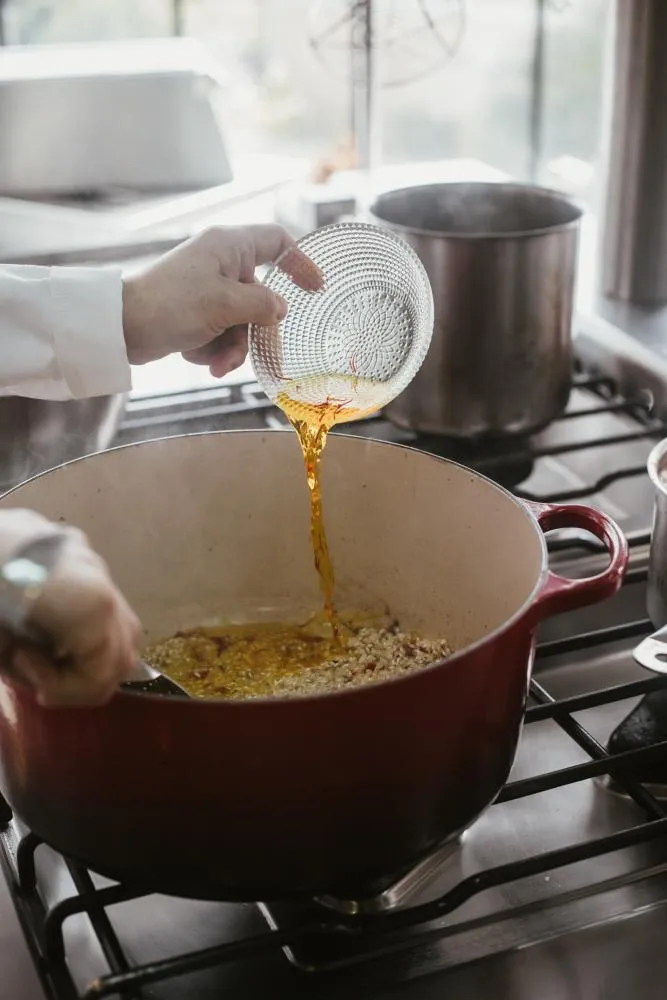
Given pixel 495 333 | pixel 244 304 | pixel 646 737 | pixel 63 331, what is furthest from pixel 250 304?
pixel 646 737

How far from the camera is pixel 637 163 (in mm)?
1130

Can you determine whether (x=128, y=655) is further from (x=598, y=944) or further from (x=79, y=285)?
(x=79, y=285)

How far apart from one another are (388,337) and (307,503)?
120 millimetres

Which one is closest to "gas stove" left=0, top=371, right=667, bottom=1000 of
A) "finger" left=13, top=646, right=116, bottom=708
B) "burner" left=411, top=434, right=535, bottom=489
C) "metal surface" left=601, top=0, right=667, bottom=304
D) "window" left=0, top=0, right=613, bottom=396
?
Result: "finger" left=13, top=646, right=116, bottom=708

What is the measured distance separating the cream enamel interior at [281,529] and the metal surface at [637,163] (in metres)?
0.58

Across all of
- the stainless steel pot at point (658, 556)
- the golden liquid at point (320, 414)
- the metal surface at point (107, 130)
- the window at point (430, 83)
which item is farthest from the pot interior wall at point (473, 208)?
the window at point (430, 83)

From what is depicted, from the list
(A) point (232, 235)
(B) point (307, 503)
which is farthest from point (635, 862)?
(A) point (232, 235)

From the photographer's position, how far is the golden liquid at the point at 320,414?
692 mm

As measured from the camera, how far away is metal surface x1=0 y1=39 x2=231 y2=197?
134 centimetres

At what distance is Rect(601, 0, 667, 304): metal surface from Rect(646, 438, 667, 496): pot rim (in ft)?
1.84

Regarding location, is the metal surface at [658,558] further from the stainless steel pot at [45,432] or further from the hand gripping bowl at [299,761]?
the stainless steel pot at [45,432]

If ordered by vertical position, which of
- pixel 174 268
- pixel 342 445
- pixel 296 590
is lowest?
pixel 296 590

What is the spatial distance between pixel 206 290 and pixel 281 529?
0.55 feet

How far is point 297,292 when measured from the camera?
2.40 ft
